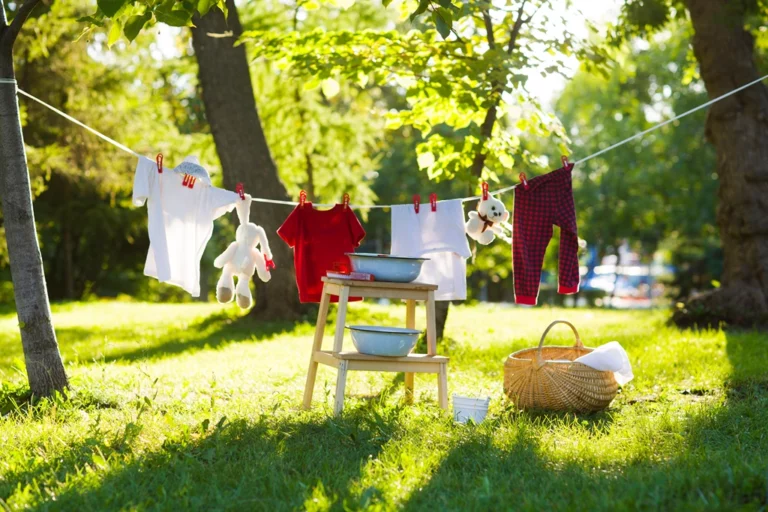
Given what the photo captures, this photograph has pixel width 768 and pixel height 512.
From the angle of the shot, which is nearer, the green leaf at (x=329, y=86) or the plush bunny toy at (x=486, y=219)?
the plush bunny toy at (x=486, y=219)

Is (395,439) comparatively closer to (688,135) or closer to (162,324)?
(162,324)

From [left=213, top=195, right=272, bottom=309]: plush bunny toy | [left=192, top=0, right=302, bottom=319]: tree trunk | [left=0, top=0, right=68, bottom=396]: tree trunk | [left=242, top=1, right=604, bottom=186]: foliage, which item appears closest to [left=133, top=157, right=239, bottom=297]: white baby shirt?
[left=213, top=195, right=272, bottom=309]: plush bunny toy

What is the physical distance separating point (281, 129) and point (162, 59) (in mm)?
2996

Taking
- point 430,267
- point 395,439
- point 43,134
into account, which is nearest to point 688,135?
point 43,134

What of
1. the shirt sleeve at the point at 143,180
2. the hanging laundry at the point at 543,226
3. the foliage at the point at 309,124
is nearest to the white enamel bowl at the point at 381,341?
the hanging laundry at the point at 543,226

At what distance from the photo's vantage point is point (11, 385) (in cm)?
490

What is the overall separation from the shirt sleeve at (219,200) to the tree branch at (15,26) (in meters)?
1.36

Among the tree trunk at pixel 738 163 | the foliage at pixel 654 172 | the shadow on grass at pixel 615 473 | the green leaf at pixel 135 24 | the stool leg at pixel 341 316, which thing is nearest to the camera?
the shadow on grass at pixel 615 473

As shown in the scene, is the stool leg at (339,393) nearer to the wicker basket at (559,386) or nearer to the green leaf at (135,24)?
the wicker basket at (559,386)

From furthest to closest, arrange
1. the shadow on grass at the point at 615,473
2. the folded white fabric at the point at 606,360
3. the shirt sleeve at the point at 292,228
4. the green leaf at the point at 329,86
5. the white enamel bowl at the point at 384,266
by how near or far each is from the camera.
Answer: the green leaf at the point at 329,86
the shirt sleeve at the point at 292,228
the folded white fabric at the point at 606,360
the white enamel bowl at the point at 384,266
the shadow on grass at the point at 615,473

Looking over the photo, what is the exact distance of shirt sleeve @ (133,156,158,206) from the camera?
14.9 ft

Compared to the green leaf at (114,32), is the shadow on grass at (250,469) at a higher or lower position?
lower

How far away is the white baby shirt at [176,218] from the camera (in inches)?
181

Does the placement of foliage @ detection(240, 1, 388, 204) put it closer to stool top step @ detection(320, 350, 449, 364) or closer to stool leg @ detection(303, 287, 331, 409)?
stool leg @ detection(303, 287, 331, 409)
